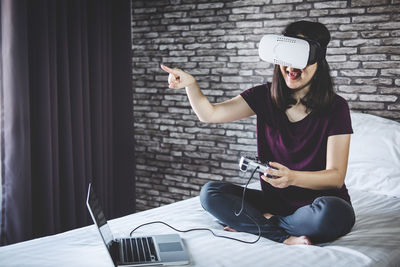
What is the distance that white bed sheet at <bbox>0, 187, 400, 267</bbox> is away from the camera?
4.66ft

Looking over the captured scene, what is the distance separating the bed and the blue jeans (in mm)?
48

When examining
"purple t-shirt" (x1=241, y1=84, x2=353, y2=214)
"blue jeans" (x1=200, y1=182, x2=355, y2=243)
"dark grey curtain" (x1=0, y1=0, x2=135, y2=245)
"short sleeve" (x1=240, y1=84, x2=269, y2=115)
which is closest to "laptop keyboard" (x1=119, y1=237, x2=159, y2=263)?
"blue jeans" (x1=200, y1=182, x2=355, y2=243)

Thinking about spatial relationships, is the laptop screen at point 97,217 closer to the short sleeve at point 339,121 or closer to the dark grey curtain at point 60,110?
the short sleeve at point 339,121

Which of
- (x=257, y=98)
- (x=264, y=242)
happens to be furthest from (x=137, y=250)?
(x=257, y=98)

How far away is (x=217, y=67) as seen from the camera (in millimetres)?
3266

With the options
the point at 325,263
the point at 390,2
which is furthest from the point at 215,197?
the point at 390,2

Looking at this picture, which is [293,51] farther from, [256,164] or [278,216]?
[278,216]

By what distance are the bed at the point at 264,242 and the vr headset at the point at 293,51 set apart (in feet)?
2.23

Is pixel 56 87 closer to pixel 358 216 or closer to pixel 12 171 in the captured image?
pixel 12 171

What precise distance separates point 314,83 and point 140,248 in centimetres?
97

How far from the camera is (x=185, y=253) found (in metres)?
1.45

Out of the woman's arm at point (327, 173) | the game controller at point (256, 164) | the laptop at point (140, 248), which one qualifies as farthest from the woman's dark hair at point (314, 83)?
the laptop at point (140, 248)

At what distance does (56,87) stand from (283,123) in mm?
1619

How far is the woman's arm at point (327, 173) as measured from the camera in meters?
1.58
